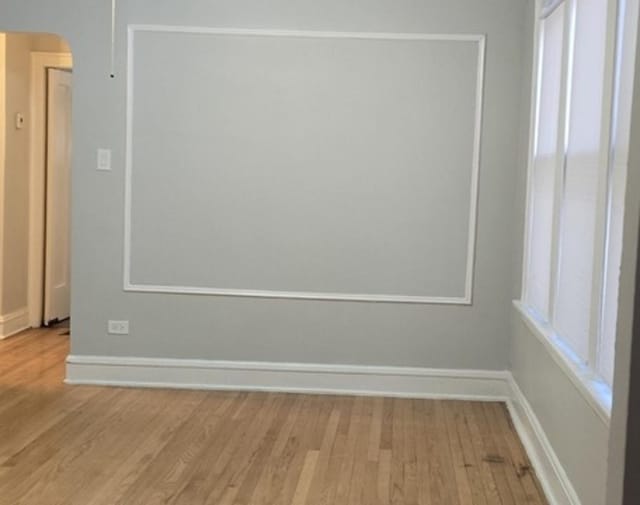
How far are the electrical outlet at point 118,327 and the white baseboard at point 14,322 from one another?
152 cm

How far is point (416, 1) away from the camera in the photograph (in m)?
4.76

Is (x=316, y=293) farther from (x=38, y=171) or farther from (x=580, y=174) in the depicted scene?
(x=38, y=171)

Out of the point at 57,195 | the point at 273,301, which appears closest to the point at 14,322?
the point at 57,195

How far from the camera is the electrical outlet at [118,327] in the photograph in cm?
499

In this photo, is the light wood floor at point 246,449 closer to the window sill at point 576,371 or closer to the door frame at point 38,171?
the window sill at point 576,371

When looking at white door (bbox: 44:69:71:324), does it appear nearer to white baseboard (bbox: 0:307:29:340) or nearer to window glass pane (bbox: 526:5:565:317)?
white baseboard (bbox: 0:307:29:340)

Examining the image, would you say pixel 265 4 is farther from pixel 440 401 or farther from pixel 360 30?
pixel 440 401

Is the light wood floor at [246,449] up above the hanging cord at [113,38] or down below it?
below

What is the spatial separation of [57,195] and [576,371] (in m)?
4.81

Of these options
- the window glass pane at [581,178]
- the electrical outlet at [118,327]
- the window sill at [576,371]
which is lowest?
the electrical outlet at [118,327]

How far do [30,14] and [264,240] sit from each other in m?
1.90

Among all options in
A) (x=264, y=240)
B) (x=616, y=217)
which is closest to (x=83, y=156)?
(x=264, y=240)

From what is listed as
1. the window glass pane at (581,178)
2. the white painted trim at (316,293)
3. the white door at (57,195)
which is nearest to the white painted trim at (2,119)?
the white door at (57,195)

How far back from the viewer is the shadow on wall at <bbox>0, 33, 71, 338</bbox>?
609 centimetres
